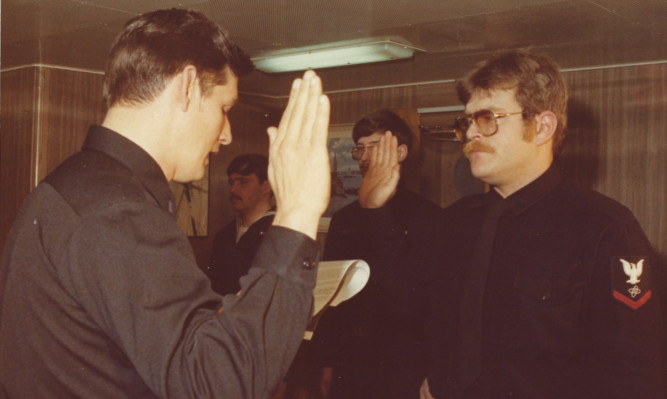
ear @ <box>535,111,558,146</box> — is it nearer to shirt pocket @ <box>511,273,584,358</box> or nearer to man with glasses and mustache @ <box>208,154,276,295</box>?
shirt pocket @ <box>511,273,584,358</box>

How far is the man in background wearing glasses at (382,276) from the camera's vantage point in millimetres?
2314

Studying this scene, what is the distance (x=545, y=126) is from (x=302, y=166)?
1287 mm

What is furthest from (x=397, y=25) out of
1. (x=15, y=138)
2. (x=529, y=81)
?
(x=15, y=138)

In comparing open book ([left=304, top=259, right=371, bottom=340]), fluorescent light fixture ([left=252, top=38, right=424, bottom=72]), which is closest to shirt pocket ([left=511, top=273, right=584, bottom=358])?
open book ([left=304, top=259, right=371, bottom=340])

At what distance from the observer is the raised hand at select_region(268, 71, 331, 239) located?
0.99 m

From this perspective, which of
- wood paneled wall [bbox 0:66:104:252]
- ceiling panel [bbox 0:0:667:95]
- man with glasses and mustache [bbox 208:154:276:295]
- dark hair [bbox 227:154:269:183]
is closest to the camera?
man with glasses and mustache [bbox 208:154:276:295]

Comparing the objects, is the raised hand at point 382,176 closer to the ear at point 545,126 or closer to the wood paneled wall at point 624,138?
the ear at point 545,126

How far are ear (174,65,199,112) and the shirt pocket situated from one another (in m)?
1.16

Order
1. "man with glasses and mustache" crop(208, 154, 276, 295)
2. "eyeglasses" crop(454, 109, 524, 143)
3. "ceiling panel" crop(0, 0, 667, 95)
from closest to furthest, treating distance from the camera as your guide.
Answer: "eyeglasses" crop(454, 109, 524, 143) → "man with glasses and mustache" crop(208, 154, 276, 295) → "ceiling panel" crop(0, 0, 667, 95)

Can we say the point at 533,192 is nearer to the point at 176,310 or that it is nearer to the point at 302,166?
the point at 302,166

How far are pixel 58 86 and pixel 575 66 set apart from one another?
3.95m

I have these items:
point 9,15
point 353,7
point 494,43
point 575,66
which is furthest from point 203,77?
point 575,66

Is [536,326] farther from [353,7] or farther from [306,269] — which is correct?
[353,7]

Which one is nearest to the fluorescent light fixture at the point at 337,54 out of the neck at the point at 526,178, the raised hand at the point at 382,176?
the raised hand at the point at 382,176
